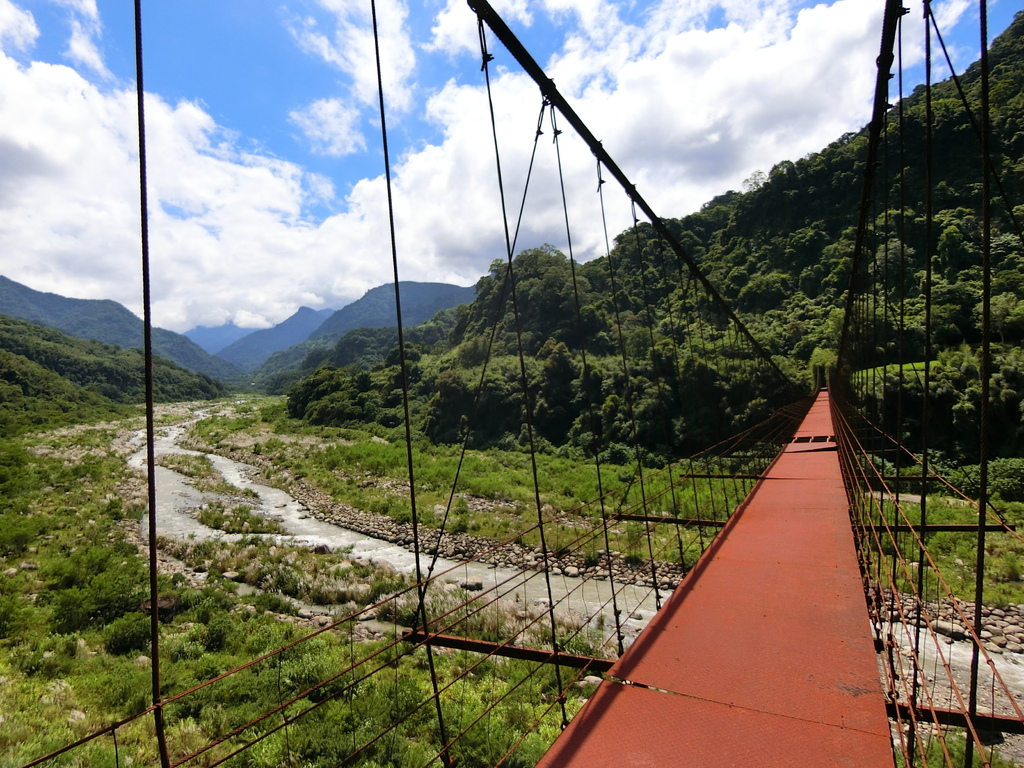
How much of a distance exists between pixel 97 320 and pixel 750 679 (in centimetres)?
21854

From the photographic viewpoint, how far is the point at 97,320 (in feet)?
551

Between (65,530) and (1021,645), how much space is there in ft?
66.1

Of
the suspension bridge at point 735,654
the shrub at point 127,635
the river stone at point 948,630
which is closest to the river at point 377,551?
the suspension bridge at point 735,654

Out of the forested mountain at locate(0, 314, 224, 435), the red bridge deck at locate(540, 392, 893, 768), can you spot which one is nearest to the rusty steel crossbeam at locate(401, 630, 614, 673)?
the red bridge deck at locate(540, 392, 893, 768)

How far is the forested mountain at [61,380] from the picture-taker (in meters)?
33.4

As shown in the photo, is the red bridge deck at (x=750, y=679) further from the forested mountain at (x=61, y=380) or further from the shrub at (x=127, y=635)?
the forested mountain at (x=61, y=380)

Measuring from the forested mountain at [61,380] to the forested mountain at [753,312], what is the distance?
1582 centimetres

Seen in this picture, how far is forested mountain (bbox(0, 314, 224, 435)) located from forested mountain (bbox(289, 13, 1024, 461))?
51.9ft

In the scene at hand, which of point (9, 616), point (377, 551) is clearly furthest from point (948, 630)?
point (9, 616)

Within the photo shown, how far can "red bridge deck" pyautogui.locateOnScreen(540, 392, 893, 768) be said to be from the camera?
1.38 meters

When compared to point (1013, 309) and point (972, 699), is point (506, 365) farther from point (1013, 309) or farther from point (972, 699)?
point (972, 699)

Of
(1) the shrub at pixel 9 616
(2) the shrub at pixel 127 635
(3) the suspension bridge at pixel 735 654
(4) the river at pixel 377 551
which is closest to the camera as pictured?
(3) the suspension bridge at pixel 735 654

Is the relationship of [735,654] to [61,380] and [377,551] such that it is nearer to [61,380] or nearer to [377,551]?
[377,551]

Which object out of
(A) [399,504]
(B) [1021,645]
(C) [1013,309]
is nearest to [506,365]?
(A) [399,504]
